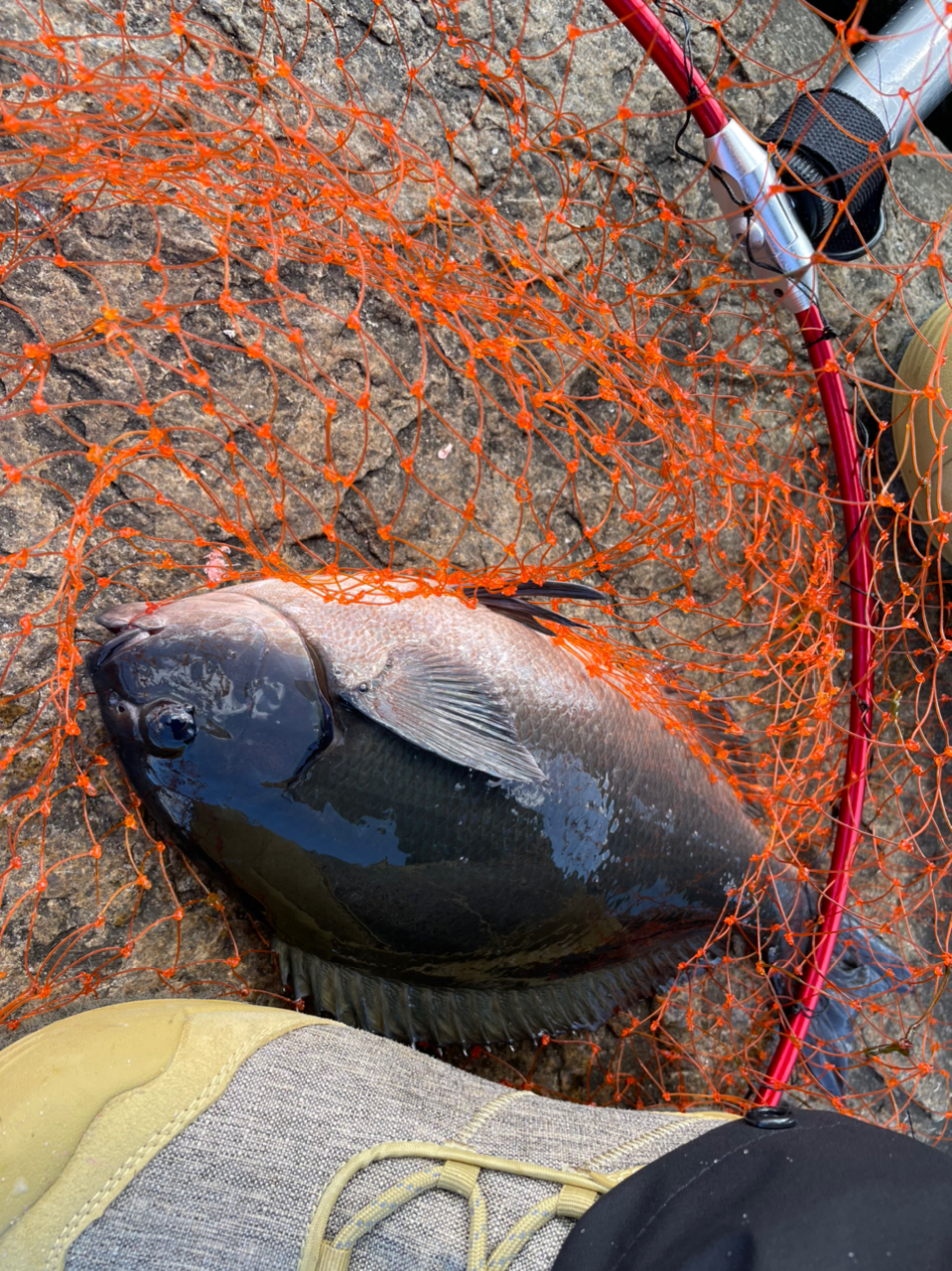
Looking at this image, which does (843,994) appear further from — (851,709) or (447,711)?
(447,711)

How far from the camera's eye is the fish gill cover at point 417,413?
6.76 feet

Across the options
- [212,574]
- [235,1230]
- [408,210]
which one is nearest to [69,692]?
[212,574]

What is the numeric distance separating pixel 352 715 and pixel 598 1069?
1381 millimetres

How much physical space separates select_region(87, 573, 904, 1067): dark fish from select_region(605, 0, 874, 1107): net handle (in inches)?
21.3

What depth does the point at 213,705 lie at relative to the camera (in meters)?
1.93

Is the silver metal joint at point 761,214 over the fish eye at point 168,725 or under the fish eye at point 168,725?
over

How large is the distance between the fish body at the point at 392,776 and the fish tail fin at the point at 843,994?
0.73 metres

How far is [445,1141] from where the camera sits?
1.85 m

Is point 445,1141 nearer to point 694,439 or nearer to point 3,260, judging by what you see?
point 694,439

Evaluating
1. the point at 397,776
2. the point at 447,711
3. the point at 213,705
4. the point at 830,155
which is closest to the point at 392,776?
the point at 397,776

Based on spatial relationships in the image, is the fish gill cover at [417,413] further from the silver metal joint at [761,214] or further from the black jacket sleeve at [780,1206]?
the black jacket sleeve at [780,1206]

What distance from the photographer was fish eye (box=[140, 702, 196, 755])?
1910mm

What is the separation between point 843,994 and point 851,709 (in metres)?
0.83

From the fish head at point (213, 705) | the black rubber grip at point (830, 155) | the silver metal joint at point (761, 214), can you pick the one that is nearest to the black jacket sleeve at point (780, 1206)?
the fish head at point (213, 705)
